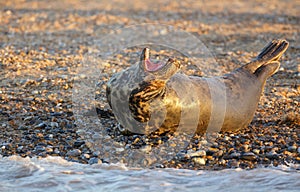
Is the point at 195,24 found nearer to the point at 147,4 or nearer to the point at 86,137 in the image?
the point at 147,4

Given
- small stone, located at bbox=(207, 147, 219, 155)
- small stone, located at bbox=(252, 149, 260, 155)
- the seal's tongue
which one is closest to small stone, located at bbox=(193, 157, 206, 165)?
small stone, located at bbox=(207, 147, 219, 155)

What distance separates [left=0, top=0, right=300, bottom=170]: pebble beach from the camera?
455cm

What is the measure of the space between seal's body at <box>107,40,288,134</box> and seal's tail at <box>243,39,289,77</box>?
17 cm

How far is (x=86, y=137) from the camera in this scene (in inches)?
190

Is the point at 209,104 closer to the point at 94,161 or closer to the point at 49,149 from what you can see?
the point at 94,161

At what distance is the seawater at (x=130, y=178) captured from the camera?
3.61 metres

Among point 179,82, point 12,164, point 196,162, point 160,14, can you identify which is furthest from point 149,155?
point 160,14

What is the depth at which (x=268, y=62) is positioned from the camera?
5301mm

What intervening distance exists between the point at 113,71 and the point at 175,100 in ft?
8.07

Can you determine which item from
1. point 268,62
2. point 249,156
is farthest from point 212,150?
point 268,62

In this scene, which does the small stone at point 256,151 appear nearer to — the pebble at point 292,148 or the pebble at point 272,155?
the pebble at point 272,155

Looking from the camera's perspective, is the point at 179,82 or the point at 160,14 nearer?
the point at 179,82

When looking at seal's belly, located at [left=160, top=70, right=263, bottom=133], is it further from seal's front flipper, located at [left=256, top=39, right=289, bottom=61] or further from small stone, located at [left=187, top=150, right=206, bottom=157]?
seal's front flipper, located at [left=256, top=39, right=289, bottom=61]

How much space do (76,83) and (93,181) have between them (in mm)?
2781
